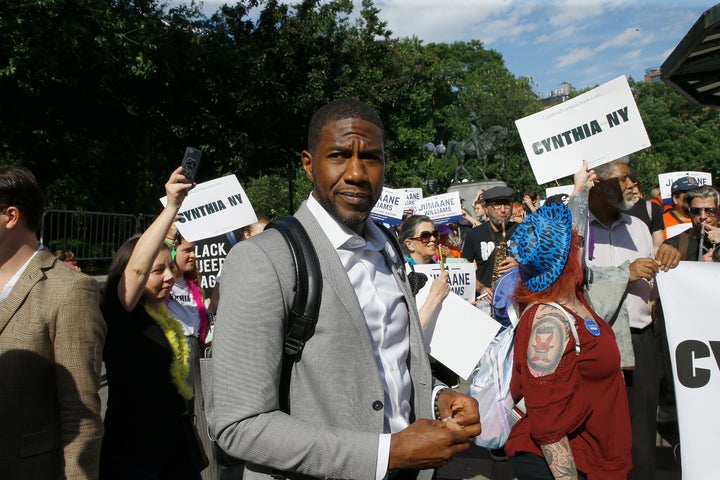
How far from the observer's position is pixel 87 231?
43.1 ft

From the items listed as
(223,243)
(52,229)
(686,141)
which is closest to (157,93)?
(52,229)

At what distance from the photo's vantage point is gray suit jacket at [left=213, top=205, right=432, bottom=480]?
1.41 meters

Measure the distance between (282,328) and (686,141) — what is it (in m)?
38.2

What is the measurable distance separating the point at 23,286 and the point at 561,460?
207cm

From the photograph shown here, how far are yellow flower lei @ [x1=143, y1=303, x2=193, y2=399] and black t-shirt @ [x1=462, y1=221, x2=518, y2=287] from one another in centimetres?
427

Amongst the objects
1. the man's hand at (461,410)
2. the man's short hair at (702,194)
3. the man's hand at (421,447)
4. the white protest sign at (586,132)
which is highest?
the white protest sign at (586,132)

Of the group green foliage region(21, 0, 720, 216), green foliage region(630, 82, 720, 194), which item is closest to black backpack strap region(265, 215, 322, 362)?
green foliage region(21, 0, 720, 216)

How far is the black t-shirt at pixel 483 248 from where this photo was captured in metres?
6.88

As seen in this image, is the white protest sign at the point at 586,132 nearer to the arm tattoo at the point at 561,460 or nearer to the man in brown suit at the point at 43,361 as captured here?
the arm tattoo at the point at 561,460

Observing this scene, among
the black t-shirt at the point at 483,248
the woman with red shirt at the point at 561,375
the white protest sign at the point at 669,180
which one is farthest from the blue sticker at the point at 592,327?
the white protest sign at the point at 669,180

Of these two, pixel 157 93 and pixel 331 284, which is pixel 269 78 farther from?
pixel 331 284

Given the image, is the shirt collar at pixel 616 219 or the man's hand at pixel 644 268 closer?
the man's hand at pixel 644 268

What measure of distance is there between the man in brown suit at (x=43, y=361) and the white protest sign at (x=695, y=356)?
2706mm

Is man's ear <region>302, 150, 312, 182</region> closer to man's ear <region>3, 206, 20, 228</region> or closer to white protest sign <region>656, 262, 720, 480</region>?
man's ear <region>3, 206, 20, 228</region>
